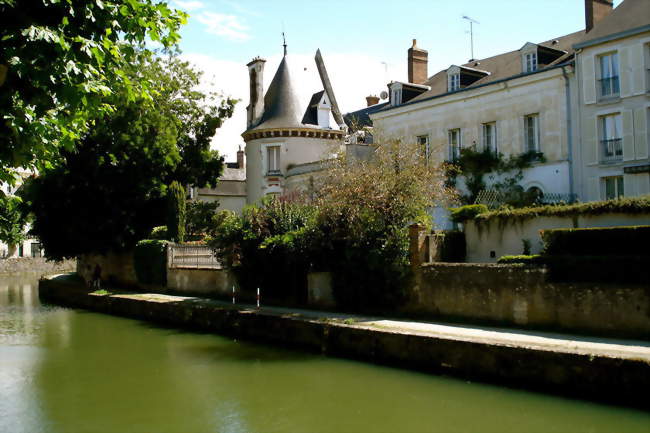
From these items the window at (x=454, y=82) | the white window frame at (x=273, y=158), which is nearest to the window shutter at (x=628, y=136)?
the window at (x=454, y=82)

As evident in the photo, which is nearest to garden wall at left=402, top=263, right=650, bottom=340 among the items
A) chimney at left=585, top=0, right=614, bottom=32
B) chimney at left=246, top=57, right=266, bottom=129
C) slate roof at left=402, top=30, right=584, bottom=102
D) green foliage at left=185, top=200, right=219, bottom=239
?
slate roof at left=402, top=30, right=584, bottom=102

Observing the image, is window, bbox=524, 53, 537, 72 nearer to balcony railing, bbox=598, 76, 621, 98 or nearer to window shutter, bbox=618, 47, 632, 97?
balcony railing, bbox=598, 76, 621, 98

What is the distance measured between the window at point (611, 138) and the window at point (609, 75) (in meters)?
0.91

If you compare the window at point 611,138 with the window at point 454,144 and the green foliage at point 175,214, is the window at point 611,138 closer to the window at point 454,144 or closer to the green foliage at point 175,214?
the window at point 454,144

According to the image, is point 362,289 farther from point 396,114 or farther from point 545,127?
point 396,114

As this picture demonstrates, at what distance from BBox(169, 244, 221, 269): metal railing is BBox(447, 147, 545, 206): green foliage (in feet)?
35.8

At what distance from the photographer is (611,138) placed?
23625mm

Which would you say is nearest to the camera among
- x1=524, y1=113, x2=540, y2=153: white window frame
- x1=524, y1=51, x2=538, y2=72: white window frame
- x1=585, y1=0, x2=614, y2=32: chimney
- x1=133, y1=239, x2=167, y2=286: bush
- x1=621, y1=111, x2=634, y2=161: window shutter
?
x1=621, y1=111, x2=634, y2=161: window shutter

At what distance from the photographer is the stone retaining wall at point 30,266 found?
5869 cm

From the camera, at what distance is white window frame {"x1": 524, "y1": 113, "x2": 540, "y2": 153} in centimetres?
2550

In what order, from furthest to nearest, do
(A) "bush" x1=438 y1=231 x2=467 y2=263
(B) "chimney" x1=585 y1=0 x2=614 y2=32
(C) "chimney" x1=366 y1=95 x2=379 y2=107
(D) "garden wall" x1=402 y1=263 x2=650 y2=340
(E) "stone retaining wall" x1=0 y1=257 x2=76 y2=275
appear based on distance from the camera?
(E) "stone retaining wall" x1=0 y1=257 x2=76 y2=275
(C) "chimney" x1=366 y1=95 x2=379 y2=107
(B) "chimney" x1=585 y1=0 x2=614 y2=32
(A) "bush" x1=438 y1=231 x2=467 y2=263
(D) "garden wall" x1=402 y1=263 x2=650 y2=340

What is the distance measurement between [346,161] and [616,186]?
10.9 m

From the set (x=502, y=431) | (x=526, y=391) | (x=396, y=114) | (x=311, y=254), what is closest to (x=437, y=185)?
(x=311, y=254)

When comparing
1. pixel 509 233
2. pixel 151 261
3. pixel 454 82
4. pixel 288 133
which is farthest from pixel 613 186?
pixel 151 261
